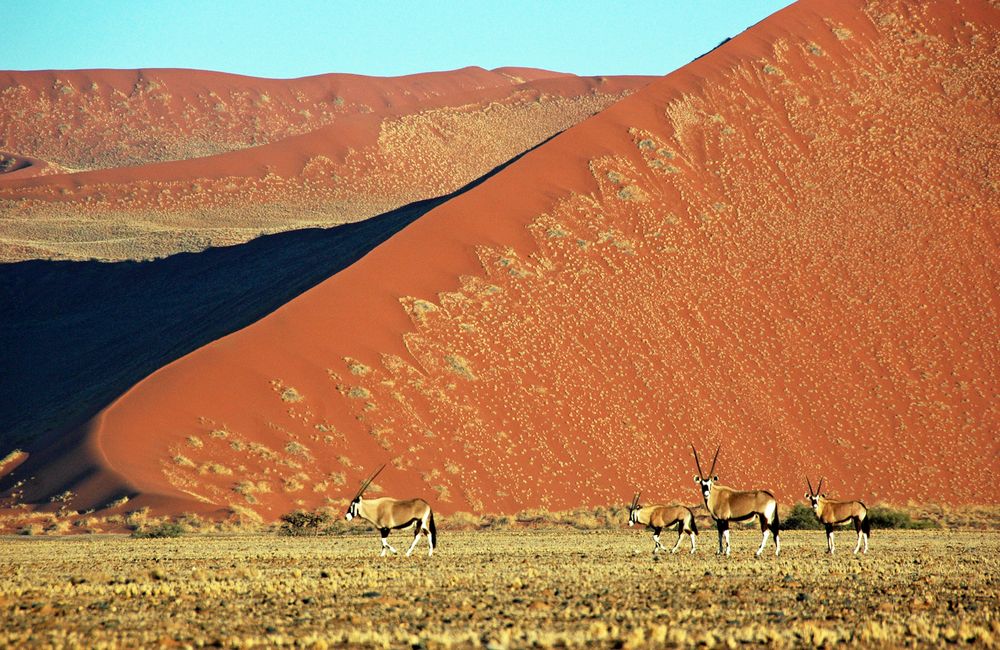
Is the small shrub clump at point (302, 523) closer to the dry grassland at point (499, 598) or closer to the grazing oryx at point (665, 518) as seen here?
the dry grassland at point (499, 598)

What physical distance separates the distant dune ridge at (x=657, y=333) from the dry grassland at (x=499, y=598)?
52.8 feet

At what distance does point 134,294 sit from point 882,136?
153 feet

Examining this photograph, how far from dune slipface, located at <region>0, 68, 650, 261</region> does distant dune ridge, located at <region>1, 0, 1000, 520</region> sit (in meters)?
41.3

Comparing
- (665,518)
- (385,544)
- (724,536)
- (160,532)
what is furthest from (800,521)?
(160,532)

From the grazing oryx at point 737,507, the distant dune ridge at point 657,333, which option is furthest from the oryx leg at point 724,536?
the distant dune ridge at point 657,333

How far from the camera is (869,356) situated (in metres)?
48.0

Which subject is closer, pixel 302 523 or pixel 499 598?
pixel 499 598

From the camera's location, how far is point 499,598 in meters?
14.2

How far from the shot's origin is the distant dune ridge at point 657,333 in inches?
1547

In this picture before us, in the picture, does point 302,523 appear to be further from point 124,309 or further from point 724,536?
point 124,309

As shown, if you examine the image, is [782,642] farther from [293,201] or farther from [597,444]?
[293,201]

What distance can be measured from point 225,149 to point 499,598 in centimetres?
14051

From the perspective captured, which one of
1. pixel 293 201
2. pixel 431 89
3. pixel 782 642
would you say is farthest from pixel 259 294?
pixel 431 89

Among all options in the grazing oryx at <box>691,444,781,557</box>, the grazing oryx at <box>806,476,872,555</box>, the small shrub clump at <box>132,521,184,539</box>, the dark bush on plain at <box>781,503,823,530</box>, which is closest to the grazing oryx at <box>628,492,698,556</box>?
the grazing oryx at <box>691,444,781,557</box>
